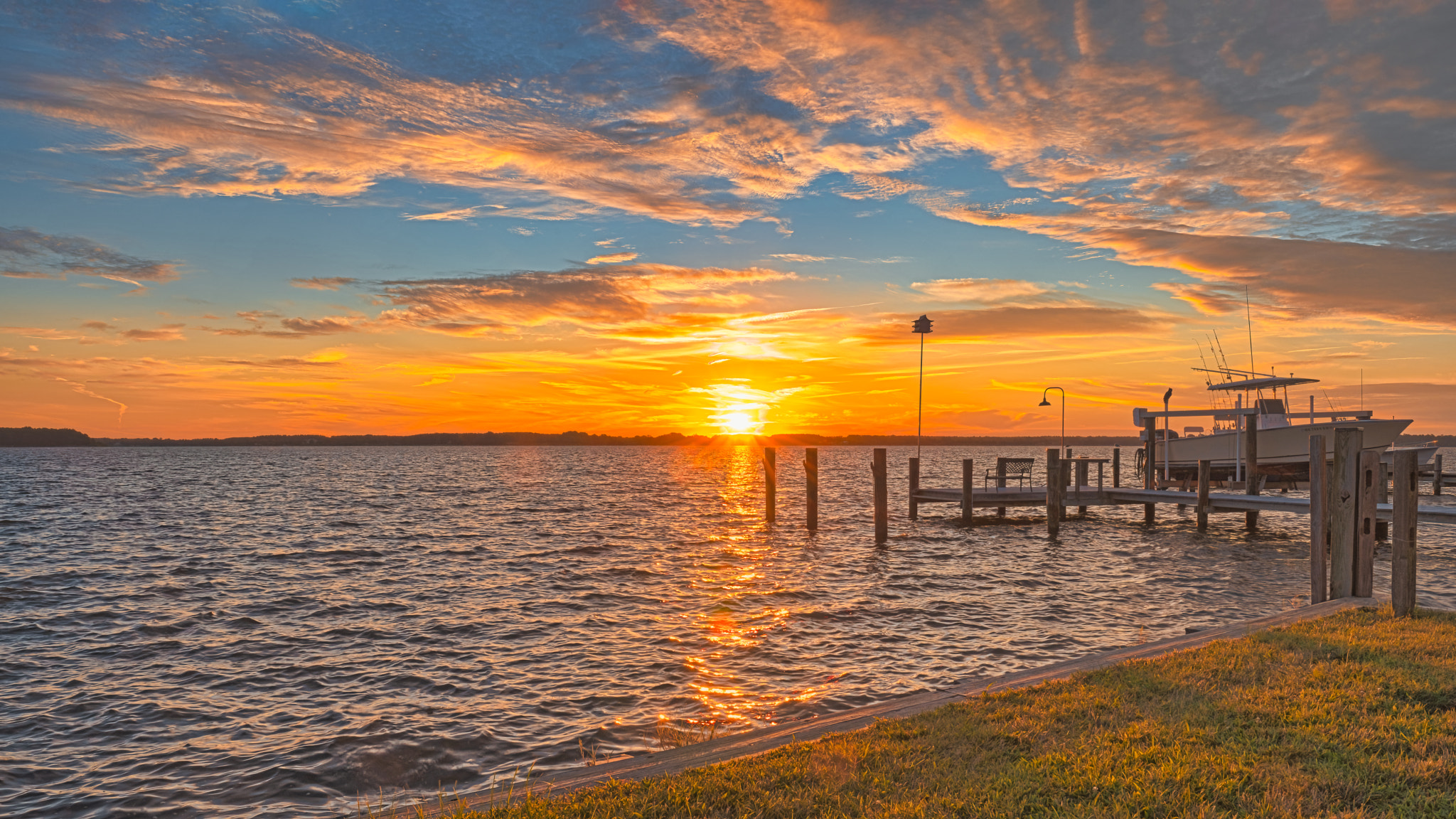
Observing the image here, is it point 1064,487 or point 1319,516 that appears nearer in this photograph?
point 1319,516

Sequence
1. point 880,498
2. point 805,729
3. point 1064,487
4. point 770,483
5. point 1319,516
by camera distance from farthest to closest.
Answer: point 770,483, point 1064,487, point 880,498, point 1319,516, point 805,729

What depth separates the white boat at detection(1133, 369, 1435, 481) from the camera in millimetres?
32312

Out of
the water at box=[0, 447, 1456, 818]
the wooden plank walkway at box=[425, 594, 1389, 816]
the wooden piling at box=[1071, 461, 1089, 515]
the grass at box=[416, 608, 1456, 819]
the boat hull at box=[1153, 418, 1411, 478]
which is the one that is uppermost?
the boat hull at box=[1153, 418, 1411, 478]

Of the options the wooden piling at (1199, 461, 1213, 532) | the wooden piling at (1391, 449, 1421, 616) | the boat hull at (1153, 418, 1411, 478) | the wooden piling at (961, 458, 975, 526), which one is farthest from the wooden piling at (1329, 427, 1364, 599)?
the boat hull at (1153, 418, 1411, 478)

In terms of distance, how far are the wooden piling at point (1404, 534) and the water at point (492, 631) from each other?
3963 millimetres

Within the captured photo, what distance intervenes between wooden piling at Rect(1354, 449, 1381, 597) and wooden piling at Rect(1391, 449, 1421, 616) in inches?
26.6

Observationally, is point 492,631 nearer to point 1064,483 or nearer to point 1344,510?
point 1344,510

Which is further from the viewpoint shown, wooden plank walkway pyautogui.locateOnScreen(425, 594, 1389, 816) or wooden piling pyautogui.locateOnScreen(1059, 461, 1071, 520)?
wooden piling pyautogui.locateOnScreen(1059, 461, 1071, 520)

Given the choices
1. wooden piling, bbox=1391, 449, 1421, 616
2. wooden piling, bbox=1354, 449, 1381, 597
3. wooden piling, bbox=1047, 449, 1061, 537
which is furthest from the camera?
wooden piling, bbox=1047, 449, 1061, 537

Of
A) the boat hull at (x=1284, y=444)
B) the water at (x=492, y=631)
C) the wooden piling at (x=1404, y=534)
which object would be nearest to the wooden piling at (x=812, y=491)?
the water at (x=492, y=631)

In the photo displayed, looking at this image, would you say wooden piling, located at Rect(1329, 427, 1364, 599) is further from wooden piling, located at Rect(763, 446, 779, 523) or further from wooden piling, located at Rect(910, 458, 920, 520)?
wooden piling, located at Rect(763, 446, 779, 523)

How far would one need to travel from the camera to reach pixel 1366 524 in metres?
12.2

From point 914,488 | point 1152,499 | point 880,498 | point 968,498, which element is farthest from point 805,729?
point 914,488

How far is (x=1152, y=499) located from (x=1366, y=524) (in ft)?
64.5
